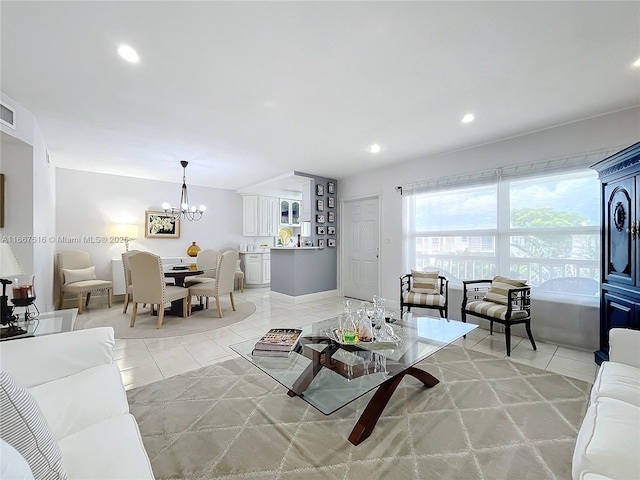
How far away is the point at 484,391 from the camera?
209cm

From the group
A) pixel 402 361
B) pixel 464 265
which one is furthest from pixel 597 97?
pixel 402 361

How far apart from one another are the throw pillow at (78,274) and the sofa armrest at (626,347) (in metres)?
6.51

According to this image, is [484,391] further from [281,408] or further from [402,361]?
[281,408]

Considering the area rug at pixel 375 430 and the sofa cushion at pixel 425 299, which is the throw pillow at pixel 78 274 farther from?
the sofa cushion at pixel 425 299

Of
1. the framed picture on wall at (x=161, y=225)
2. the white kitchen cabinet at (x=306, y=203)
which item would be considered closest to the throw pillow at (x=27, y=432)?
the white kitchen cabinet at (x=306, y=203)

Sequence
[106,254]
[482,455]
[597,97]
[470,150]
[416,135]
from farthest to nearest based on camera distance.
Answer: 1. [106,254]
2. [470,150]
3. [416,135]
4. [597,97]
5. [482,455]

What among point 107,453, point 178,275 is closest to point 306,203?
point 178,275

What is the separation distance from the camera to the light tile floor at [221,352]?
2447 mm

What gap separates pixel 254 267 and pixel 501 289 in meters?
5.16

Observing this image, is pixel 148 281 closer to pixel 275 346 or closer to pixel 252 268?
pixel 275 346

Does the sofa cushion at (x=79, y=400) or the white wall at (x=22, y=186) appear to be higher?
the white wall at (x=22, y=186)

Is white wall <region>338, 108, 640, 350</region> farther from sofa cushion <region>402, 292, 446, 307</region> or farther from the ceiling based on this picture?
sofa cushion <region>402, 292, 446, 307</region>

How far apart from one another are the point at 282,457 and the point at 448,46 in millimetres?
2679

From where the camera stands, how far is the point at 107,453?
92 centimetres
